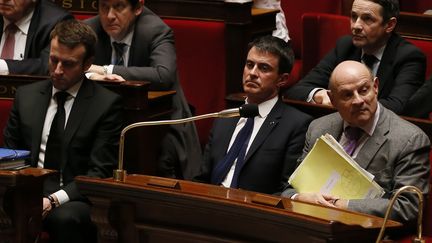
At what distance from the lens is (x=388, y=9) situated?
2.86m

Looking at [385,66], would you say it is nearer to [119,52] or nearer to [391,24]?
[391,24]

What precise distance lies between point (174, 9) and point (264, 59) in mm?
947

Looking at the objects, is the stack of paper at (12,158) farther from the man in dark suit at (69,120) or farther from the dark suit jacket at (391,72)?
the dark suit jacket at (391,72)

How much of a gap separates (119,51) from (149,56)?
0.31 ft

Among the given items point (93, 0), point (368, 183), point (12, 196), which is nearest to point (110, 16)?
point (93, 0)

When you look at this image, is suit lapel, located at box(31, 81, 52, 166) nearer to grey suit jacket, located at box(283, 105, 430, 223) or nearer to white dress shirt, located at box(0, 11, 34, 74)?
white dress shirt, located at box(0, 11, 34, 74)

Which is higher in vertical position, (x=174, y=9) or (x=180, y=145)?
(x=174, y=9)

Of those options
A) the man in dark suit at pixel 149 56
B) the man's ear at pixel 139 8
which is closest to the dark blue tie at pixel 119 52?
the man in dark suit at pixel 149 56

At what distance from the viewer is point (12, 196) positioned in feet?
7.63

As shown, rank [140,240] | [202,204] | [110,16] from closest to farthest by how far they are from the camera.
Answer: [202,204], [140,240], [110,16]

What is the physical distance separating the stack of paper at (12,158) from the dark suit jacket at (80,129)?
164 mm

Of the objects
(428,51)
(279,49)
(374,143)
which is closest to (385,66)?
(428,51)

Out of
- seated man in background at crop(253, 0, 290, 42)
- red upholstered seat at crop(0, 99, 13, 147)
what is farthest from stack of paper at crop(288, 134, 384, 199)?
seated man in background at crop(253, 0, 290, 42)

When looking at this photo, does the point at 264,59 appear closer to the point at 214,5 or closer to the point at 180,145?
the point at 180,145
